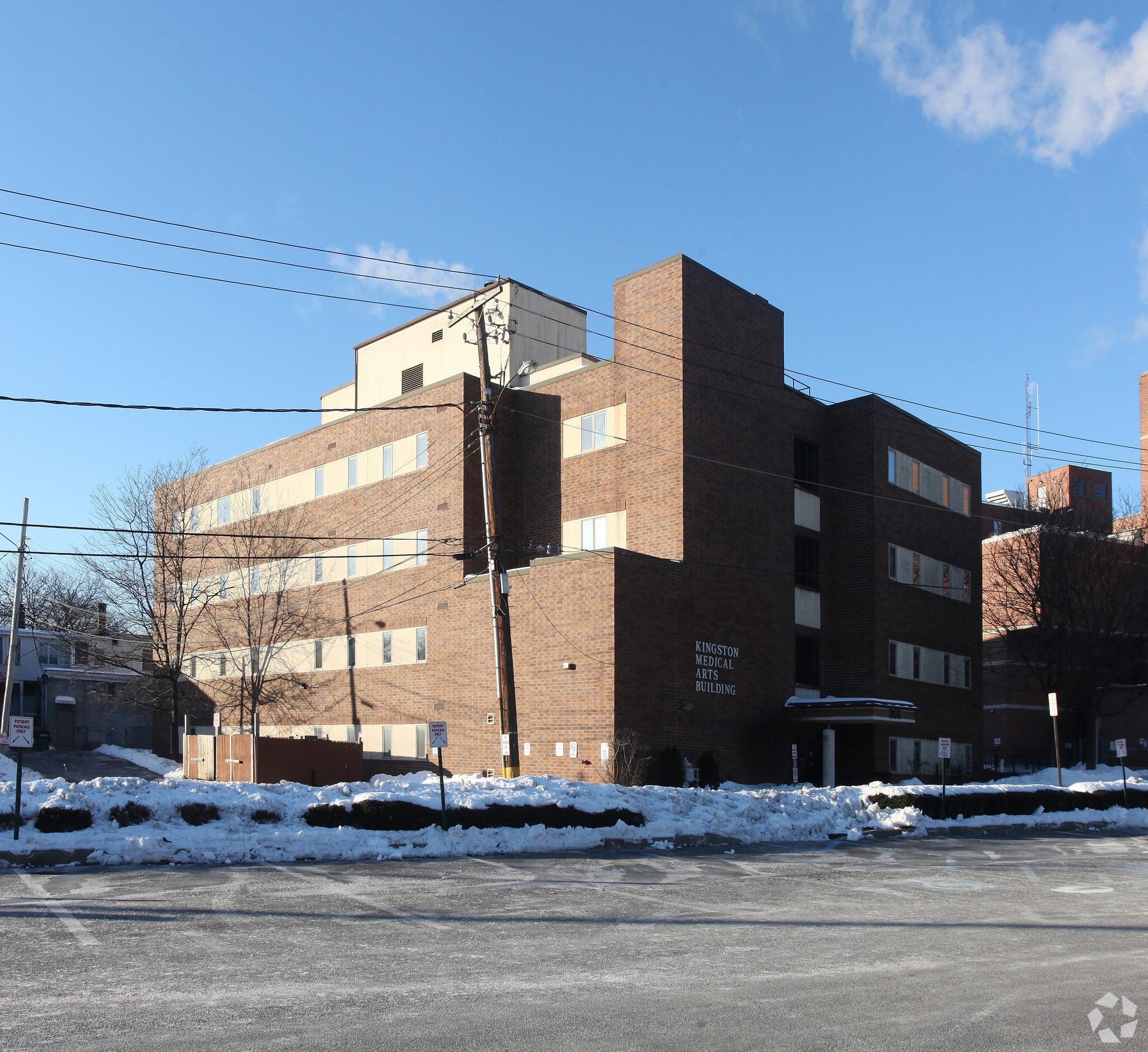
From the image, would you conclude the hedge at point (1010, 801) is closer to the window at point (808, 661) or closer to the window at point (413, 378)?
the window at point (808, 661)

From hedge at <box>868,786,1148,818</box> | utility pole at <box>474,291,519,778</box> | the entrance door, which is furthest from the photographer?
the entrance door

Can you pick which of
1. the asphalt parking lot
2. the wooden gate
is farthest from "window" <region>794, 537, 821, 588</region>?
the asphalt parking lot

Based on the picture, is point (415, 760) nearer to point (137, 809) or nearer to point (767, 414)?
point (767, 414)

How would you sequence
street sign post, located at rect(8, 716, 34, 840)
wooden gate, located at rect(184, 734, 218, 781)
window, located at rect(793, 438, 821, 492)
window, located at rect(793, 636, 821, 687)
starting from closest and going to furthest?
street sign post, located at rect(8, 716, 34, 840) < wooden gate, located at rect(184, 734, 218, 781) < window, located at rect(793, 636, 821, 687) < window, located at rect(793, 438, 821, 492)

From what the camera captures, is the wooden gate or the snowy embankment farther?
the wooden gate

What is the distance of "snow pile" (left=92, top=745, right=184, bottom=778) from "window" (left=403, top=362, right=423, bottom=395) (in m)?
18.3

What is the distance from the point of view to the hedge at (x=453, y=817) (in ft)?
62.4

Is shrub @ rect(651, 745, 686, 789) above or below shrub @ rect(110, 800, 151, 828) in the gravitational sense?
below

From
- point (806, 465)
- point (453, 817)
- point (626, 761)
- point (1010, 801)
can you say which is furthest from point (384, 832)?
point (806, 465)

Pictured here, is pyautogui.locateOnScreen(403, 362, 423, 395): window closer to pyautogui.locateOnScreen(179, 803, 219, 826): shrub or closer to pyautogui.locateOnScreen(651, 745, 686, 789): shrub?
pyautogui.locateOnScreen(651, 745, 686, 789): shrub

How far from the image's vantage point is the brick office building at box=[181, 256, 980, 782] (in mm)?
33281

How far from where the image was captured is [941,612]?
1796 inches

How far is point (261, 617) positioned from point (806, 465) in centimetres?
2378

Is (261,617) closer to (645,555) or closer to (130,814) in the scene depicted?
(645,555)
